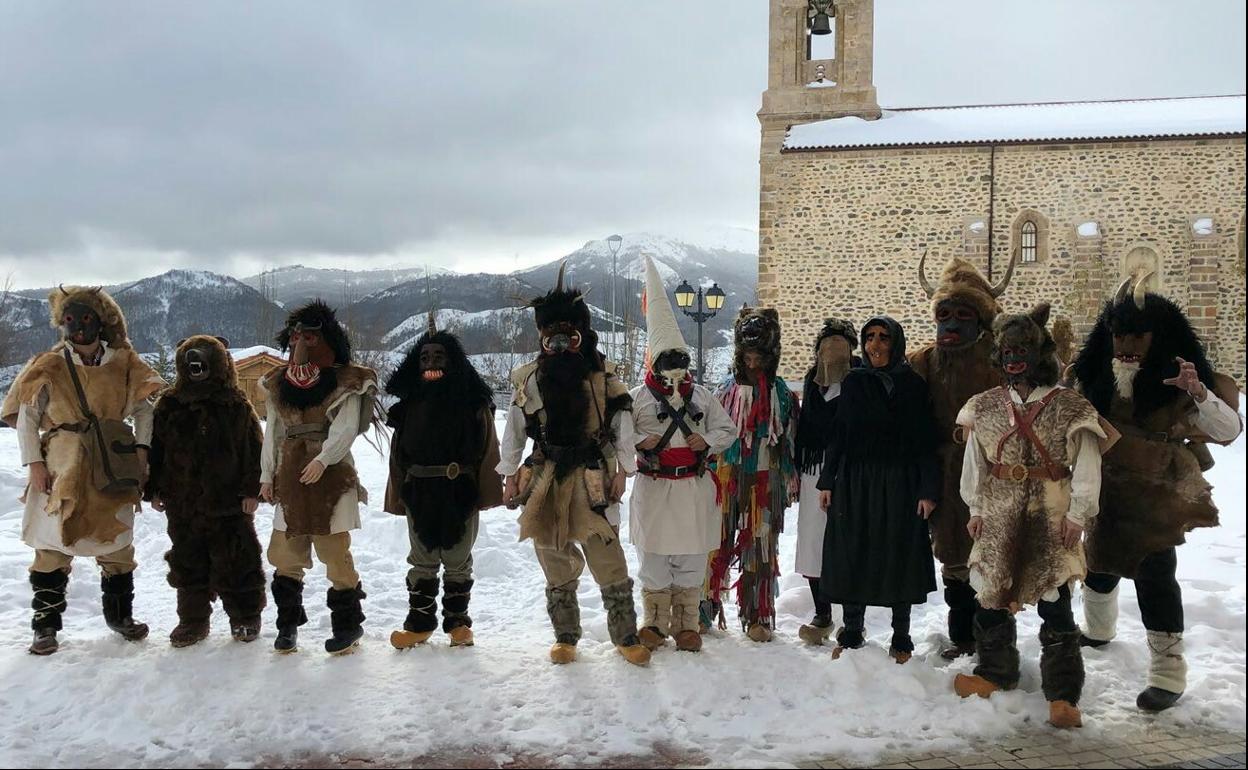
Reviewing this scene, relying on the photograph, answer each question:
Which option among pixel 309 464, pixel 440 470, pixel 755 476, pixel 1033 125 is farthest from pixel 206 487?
pixel 1033 125

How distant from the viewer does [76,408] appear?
15.1 ft

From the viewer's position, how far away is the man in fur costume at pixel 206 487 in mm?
4551

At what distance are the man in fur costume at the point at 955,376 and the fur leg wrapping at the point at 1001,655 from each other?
19.9 inches

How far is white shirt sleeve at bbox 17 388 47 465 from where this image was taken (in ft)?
15.0

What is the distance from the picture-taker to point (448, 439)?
454 cm

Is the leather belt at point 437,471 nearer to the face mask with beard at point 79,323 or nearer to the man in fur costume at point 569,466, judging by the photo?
the man in fur costume at point 569,466

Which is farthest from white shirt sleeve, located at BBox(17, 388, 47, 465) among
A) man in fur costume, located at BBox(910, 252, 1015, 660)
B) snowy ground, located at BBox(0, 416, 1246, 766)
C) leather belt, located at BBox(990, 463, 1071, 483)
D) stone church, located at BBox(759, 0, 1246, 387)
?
stone church, located at BBox(759, 0, 1246, 387)

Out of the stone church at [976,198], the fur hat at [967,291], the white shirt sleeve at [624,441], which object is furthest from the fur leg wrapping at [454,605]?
the stone church at [976,198]

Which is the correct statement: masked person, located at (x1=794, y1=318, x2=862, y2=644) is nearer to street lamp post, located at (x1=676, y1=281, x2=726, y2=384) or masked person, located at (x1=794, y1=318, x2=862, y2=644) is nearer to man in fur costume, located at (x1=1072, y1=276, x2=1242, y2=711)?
man in fur costume, located at (x1=1072, y1=276, x2=1242, y2=711)

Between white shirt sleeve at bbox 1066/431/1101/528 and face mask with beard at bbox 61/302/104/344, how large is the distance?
15.2 ft

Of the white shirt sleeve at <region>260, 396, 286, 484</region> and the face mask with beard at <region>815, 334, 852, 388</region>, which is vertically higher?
the face mask with beard at <region>815, 334, 852, 388</region>

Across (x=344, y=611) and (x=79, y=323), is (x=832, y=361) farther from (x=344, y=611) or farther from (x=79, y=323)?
(x=79, y=323)

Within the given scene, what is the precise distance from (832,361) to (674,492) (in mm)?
1070

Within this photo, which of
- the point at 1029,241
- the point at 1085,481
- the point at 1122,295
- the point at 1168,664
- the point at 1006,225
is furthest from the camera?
the point at 1029,241
